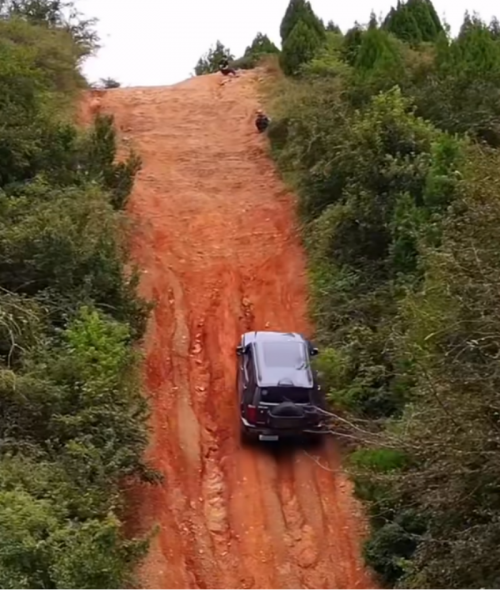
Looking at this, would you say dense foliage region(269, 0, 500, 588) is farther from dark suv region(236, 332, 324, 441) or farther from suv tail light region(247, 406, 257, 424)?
suv tail light region(247, 406, 257, 424)

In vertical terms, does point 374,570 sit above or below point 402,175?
below

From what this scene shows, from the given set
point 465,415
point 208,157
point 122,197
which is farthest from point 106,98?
point 465,415

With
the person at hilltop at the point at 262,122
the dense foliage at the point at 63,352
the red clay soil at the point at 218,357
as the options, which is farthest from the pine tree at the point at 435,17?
the dense foliage at the point at 63,352

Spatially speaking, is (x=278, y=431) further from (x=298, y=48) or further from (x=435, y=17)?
(x=435, y=17)

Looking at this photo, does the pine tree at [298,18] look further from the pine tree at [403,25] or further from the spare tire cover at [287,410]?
the spare tire cover at [287,410]

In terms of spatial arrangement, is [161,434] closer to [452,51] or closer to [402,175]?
[402,175]

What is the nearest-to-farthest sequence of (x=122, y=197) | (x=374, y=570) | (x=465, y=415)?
(x=465, y=415), (x=374, y=570), (x=122, y=197)
